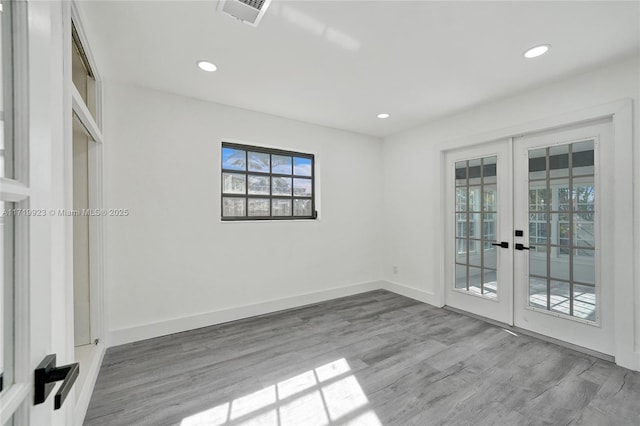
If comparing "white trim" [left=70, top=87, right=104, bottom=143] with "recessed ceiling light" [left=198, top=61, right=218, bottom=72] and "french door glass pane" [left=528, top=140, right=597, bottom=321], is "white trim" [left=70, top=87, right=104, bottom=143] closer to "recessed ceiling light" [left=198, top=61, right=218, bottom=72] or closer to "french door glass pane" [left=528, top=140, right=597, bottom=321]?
"recessed ceiling light" [left=198, top=61, right=218, bottom=72]

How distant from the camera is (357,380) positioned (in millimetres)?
2205

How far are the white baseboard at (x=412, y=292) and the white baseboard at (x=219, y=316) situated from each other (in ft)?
1.54

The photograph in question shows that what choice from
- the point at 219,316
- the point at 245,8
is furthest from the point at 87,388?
the point at 245,8

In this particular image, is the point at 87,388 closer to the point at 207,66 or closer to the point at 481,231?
the point at 207,66

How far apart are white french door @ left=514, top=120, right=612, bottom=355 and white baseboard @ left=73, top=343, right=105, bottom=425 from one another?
4.00 meters

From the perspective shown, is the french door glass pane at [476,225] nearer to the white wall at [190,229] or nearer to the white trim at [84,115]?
the white wall at [190,229]

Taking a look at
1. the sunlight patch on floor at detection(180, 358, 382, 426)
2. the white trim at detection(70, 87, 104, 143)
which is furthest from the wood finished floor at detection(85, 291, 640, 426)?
the white trim at detection(70, 87, 104, 143)

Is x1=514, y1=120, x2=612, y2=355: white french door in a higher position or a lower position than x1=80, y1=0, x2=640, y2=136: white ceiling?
lower

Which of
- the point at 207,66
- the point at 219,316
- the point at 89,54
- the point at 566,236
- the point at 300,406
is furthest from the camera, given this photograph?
the point at 219,316

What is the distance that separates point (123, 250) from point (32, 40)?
8.87ft

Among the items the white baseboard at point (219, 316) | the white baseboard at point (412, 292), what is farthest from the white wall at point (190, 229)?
the white baseboard at point (412, 292)

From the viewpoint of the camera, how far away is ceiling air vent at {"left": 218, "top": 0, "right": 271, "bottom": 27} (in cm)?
177

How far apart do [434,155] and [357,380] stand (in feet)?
10.1

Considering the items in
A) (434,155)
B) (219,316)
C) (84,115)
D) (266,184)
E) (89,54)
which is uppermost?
(89,54)
